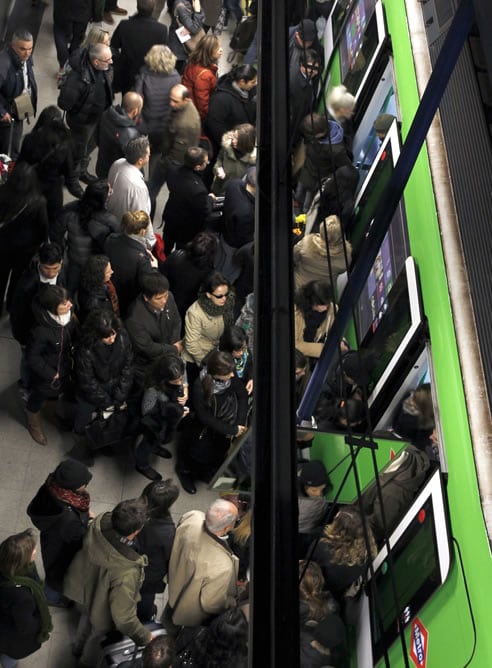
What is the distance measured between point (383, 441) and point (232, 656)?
0.82m

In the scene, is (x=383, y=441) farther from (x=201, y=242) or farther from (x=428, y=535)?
(x=201, y=242)

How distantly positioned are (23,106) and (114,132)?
83cm

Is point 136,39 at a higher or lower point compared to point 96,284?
higher

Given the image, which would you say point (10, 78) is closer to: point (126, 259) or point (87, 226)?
point (87, 226)

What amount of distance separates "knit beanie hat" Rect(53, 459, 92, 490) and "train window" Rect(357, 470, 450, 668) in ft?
→ 5.58

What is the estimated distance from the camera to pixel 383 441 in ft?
10.8

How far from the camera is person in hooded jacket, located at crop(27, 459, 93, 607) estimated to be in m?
5.21

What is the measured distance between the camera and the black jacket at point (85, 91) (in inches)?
317

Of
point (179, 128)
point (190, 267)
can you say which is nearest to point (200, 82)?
point (179, 128)

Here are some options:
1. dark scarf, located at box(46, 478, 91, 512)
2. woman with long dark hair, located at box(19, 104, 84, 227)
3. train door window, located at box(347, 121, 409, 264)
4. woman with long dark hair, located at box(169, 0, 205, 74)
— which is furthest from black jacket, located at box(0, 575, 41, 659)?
woman with long dark hair, located at box(169, 0, 205, 74)

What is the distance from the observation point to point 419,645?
14.8 ft

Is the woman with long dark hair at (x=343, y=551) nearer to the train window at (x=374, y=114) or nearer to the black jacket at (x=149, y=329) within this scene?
the train window at (x=374, y=114)

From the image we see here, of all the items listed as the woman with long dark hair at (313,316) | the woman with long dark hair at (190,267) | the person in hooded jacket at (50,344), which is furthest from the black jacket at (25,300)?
the woman with long dark hair at (313,316)

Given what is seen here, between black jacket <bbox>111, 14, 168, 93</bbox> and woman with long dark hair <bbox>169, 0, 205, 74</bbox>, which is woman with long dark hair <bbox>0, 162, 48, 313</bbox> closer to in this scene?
black jacket <bbox>111, 14, 168, 93</bbox>
